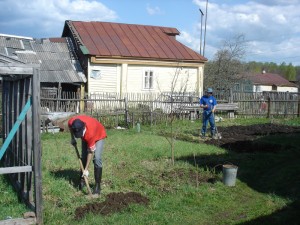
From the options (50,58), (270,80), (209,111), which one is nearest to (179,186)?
(209,111)

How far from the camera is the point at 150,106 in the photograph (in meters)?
18.2

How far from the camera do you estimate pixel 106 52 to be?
22.5 meters

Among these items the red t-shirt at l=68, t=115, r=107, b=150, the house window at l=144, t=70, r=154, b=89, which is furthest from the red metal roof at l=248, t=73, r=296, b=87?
the red t-shirt at l=68, t=115, r=107, b=150

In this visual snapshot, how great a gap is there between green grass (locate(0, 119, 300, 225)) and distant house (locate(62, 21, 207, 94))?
38.9ft

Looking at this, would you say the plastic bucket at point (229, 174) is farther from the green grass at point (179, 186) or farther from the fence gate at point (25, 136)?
the fence gate at point (25, 136)

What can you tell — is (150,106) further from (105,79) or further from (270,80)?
(270,80)

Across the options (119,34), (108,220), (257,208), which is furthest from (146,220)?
(119,34)

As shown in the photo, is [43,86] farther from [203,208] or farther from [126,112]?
[203,208]

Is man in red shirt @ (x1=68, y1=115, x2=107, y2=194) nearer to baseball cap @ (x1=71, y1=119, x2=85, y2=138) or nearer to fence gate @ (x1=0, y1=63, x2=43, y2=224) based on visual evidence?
baseball cap @ (x1=71, y1=119, x2=85, y2=138)

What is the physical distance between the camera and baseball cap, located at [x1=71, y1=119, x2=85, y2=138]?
634 cm

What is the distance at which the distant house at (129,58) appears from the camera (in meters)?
22.7

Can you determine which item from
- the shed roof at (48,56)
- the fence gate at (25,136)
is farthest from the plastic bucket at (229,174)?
the shed roof at (48,56)

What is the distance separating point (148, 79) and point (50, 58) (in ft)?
19.7

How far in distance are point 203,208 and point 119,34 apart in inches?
786
